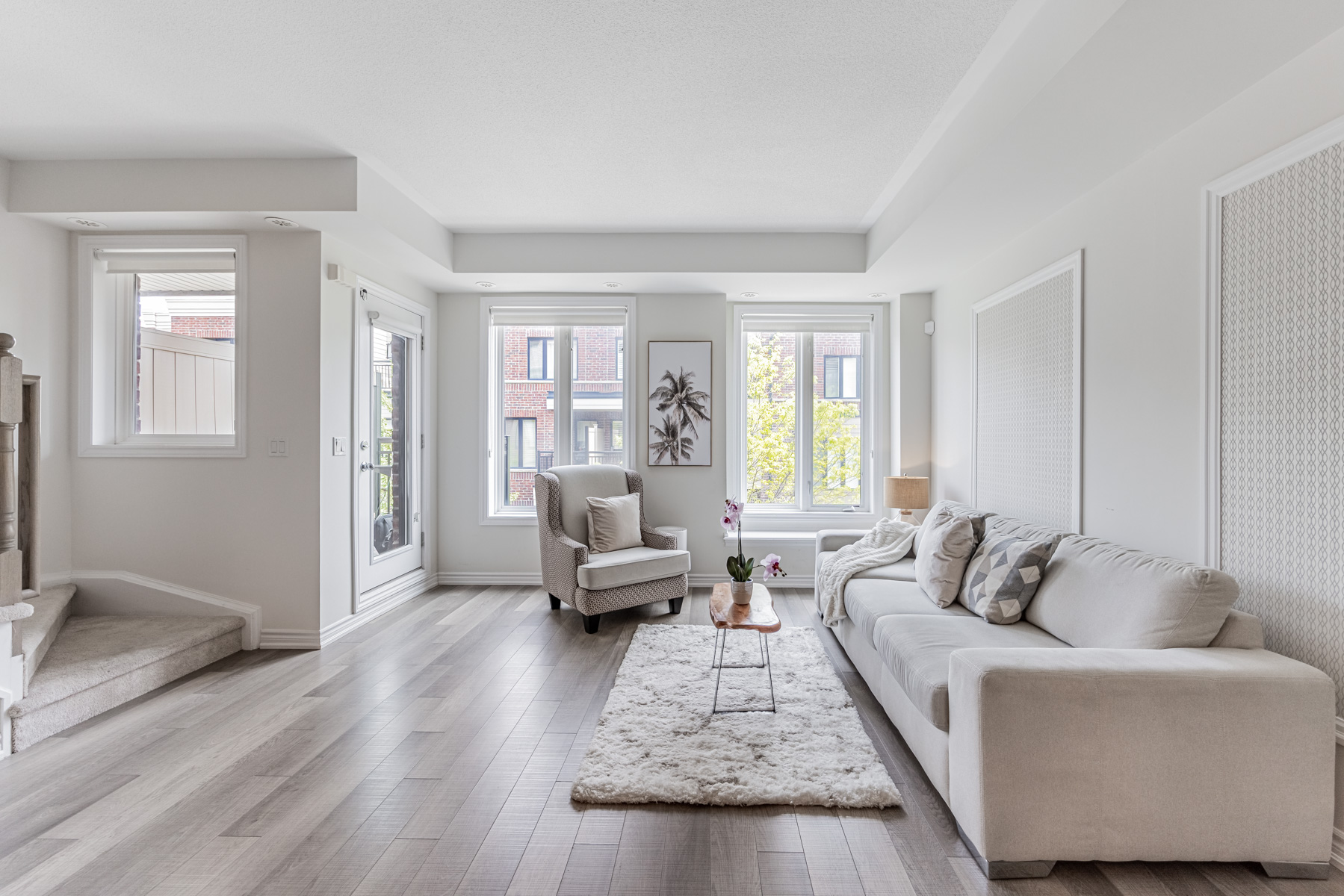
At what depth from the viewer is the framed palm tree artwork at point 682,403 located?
5.49 meters

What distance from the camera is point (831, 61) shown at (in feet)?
8.39

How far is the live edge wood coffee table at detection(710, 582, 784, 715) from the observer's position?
2893 mm

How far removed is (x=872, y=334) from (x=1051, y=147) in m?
3.13

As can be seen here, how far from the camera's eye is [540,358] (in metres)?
5.66

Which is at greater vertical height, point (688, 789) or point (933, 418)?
point (933, 418)

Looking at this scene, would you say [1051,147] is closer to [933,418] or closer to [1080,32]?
[1080,32]

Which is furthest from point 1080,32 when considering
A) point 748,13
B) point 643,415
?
point 643,415

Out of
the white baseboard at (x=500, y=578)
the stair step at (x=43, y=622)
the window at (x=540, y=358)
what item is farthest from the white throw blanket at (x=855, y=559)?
the stair step at (x=43, y=622)

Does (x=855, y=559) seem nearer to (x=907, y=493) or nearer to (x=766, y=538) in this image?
(x=907, y=493)

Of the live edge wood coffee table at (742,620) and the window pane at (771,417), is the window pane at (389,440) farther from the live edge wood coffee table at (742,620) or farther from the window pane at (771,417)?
the window pane at (771,417)

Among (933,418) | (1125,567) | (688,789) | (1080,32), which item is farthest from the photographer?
(933,418)

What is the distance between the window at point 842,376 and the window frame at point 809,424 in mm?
35

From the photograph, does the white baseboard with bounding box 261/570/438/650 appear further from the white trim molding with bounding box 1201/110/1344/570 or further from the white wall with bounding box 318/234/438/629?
the white trim molding with bounding box 1201/110/1344/570

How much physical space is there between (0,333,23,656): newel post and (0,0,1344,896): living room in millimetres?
14
